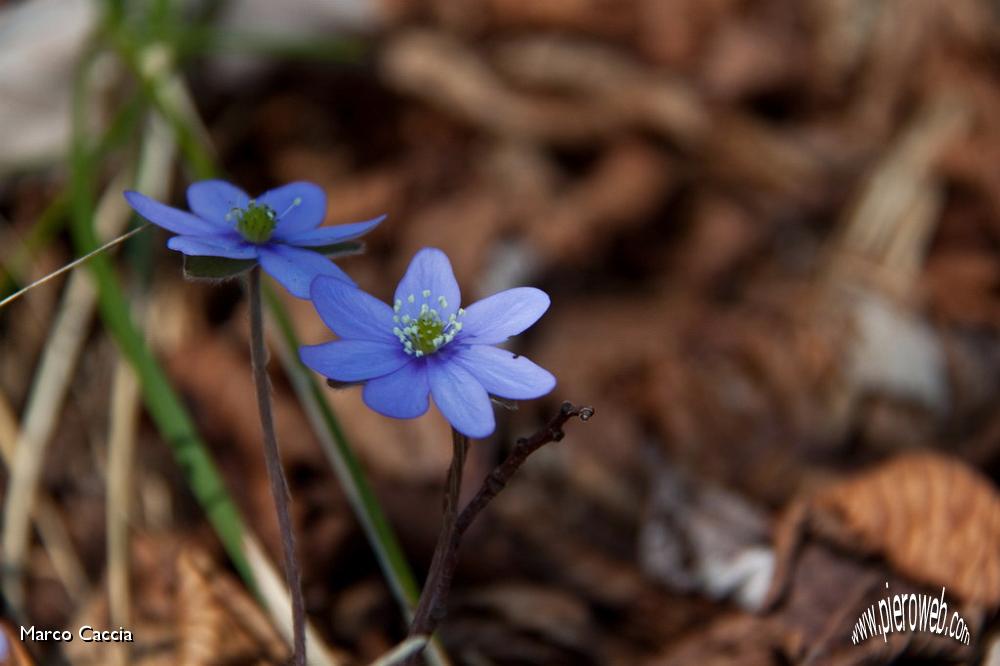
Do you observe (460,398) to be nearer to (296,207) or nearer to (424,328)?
(424,328)

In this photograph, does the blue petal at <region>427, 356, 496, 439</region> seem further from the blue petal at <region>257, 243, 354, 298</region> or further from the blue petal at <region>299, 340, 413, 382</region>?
the blue petal at <region>257, 243, 354, 298</region>

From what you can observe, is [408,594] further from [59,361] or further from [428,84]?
[428,84]

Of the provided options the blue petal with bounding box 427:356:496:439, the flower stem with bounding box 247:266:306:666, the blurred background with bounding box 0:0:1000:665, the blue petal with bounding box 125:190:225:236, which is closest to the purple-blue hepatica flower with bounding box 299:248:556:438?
the blue petal with bounding box 427:356:496:439

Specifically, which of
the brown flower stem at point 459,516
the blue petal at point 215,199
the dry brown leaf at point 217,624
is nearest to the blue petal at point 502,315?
the brown flower stem at point 459,516

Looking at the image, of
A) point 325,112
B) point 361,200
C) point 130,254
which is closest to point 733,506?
point 361,200

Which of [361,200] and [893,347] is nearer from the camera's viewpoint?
[893,347]

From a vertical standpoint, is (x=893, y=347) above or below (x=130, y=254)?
below

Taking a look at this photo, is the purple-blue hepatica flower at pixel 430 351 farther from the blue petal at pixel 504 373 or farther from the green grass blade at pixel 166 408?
the green grass blade at pixel 166 408

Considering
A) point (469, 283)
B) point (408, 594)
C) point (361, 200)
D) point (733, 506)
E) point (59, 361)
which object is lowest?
point (408, 594)
